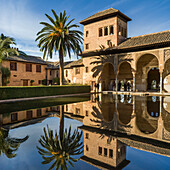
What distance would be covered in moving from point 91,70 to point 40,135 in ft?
80.0

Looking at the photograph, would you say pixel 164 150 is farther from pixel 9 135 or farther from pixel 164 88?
pixel 164 88

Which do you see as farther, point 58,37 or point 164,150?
point 58,37

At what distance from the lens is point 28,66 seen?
101 feet

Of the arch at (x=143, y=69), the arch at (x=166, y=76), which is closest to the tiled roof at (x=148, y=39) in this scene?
the arch at (x=143, y=69)

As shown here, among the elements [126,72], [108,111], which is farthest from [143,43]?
[108,111]

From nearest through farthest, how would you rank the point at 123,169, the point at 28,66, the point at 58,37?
1. the point at 123,169
2. the point at 58,37
3. the point at 28,66

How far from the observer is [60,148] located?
3441mm

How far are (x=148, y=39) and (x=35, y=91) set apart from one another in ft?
61.1

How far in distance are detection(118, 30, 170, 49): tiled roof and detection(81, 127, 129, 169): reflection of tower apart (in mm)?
20042

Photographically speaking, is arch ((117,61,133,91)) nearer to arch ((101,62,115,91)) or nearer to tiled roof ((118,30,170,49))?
arch ((101,62,115,91))

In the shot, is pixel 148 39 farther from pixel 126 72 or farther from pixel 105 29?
pixel 105 29

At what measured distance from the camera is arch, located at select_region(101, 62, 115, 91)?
2888 centimetres

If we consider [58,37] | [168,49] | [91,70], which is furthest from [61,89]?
[168,49]

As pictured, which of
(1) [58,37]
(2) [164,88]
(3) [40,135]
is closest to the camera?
(3) [40,135]
